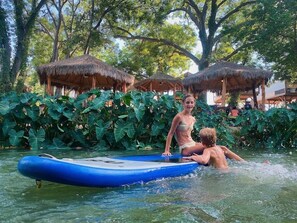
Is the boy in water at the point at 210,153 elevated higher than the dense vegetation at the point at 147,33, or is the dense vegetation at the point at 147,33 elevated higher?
the dense vegetation at the point at 147,33

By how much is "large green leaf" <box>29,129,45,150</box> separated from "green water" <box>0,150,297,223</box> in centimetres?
382

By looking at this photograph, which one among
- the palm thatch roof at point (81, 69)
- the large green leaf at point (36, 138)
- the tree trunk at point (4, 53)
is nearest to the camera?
the large green leaf at point (36, 138)

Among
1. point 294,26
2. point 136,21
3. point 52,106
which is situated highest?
point 136,21

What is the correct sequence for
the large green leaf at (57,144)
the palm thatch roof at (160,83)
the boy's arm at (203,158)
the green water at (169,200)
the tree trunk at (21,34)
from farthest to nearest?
1. the palm thatch roof at (160,83)
2. the tree trunk at (21,34)
3. the large green leaf at (57,144)
4. the boy's arm at (203,158)
5. the green water at (169,200)

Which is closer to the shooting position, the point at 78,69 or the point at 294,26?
the point at 78,69

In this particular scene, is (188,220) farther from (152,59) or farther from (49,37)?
(49,37)

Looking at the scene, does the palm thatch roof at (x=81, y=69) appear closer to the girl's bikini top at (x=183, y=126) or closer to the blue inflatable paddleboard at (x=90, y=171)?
the girl's bikini top at (x=183, y=126)

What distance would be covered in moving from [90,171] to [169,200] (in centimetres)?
91

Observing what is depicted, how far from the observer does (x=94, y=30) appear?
64.6 feet

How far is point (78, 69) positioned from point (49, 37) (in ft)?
47.3

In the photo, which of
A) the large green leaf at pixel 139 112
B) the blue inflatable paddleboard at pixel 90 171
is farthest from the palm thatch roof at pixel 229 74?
the blue inflatable paddleboard at pixel 90 171

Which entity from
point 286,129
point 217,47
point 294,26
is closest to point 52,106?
point 286,129

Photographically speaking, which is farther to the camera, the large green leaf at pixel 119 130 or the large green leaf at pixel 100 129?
the large green leaf at pixel 100 129

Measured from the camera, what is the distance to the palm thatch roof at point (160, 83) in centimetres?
1944
